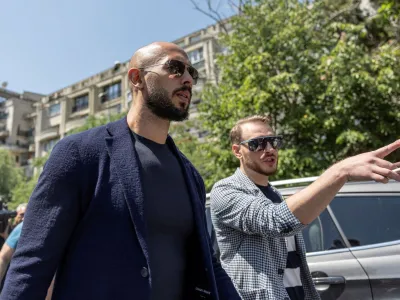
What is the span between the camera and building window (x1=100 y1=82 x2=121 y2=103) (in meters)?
41.9

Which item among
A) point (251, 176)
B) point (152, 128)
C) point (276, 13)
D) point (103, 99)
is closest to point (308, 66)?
point (276, 13)

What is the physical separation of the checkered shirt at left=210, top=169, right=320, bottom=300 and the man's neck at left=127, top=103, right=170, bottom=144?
54 cm

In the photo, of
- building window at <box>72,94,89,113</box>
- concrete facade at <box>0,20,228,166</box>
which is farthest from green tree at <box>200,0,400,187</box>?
building window at <box>72,94,89,113</box>

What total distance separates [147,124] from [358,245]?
81.0 inches

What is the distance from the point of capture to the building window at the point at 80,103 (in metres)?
44.8

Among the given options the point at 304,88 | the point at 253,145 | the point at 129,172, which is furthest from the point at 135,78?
the point at 304,88

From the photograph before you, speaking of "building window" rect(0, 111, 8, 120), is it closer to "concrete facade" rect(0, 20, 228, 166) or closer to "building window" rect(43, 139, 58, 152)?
"concrete facade" rect(0, 20, 228, 166)

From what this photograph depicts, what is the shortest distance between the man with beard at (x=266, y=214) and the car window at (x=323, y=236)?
87 cm

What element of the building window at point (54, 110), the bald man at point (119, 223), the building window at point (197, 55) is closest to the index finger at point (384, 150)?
the bald man at point (119, 223)

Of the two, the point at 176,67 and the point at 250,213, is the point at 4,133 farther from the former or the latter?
the point at 250,213

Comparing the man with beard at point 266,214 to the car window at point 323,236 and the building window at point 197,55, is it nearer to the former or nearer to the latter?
the car window at point 323,236

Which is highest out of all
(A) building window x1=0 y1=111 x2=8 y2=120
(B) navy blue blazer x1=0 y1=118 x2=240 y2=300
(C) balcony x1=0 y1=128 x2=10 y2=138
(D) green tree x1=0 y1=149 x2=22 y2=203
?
(A) building window x1=0 y1=111 x2=8 y2=120

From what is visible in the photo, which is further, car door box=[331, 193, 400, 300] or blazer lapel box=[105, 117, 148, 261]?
car door box=[331, 193, 400, 300]

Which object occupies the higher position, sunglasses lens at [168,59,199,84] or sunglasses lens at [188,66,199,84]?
sunglasses lens at [188,66,199,84]
